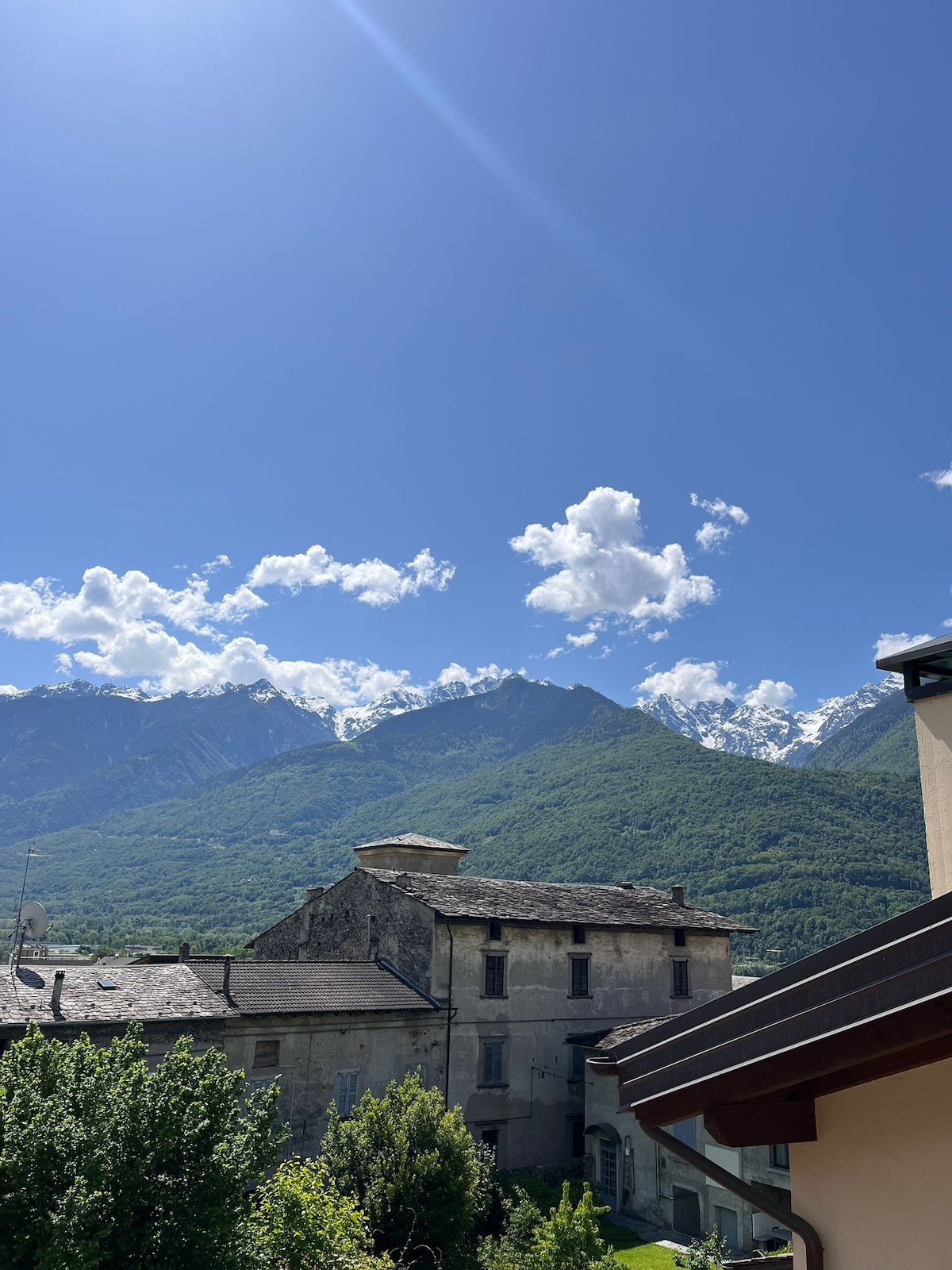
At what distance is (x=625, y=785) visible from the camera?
196625 mm

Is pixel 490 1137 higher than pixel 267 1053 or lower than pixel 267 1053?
lower

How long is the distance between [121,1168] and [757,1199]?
981cm

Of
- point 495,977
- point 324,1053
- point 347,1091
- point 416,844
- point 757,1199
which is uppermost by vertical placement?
point 416,844

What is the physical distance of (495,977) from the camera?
110 ft

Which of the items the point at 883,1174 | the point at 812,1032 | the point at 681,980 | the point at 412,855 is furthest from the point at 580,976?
the point at 812,1032

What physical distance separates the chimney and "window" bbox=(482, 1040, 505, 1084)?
30552 millimetres

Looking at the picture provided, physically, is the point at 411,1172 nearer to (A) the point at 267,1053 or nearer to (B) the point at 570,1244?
(B) the point at 570,1244

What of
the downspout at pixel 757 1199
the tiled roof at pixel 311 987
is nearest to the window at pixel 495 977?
the tiled roof at pixel 311 987

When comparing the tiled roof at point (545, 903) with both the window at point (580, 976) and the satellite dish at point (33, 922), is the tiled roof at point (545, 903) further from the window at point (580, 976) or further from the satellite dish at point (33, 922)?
the satellite dish at point (33, 922)

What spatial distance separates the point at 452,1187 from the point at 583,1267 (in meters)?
7.86

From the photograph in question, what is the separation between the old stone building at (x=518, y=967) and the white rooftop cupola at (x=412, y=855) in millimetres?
4394

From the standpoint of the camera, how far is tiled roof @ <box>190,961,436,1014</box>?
93.0 feet

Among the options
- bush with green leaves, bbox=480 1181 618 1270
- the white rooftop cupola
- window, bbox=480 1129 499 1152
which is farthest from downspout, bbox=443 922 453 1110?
bush with green leaves, bbox=480 1181 618 1270

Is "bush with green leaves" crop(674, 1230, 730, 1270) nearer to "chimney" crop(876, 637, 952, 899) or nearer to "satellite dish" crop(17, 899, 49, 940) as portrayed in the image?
"chimney" crop(876, 637, 952, 899)
